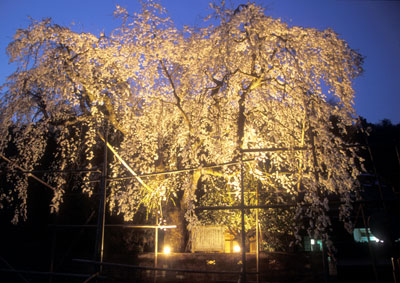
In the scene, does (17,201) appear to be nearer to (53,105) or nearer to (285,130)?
(53,105)

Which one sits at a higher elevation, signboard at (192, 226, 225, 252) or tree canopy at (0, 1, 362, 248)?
tree canopy at (0, 1, 362, 248)

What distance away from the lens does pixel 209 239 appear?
12414 mm

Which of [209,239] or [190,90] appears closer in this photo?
[190,90]

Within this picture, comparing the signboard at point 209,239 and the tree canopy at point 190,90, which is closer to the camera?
the tree canopy at point 190,90

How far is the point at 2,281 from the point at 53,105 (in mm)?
6611

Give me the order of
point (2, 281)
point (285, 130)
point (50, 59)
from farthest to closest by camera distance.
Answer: point (2, 281) < point (285, 130) < point (50, 59)

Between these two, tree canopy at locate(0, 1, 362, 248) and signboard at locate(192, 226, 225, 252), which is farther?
signboard at locate(192, 226, 225, 252)

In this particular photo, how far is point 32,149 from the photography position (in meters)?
8.66

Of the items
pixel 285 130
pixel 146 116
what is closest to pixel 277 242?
pixel 285 130

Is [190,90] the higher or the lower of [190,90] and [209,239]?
the higher

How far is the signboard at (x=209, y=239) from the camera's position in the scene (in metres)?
12.3

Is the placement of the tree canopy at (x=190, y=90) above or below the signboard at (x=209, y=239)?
above

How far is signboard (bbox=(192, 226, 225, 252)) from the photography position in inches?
484

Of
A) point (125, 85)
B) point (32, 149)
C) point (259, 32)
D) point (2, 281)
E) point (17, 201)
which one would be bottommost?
point (2, 281)
